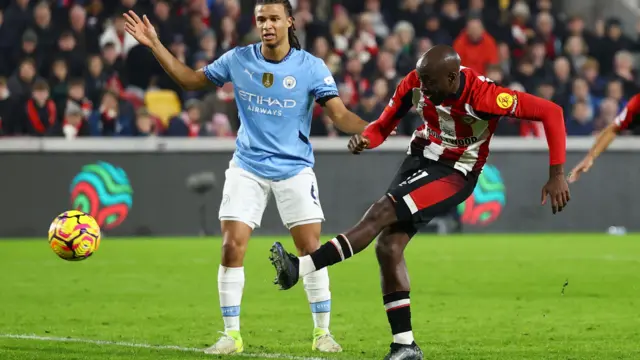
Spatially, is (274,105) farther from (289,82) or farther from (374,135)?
(374,135)

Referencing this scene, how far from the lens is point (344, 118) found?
7.60 metres

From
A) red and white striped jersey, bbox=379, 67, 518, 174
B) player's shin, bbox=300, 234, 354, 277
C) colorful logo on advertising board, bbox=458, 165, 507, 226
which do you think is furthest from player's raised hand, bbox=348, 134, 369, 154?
colorful logo on advertising board, bbox=458, 165, 507, 226

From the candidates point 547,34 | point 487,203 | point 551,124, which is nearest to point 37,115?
point 487,203

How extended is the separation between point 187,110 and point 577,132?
627cm

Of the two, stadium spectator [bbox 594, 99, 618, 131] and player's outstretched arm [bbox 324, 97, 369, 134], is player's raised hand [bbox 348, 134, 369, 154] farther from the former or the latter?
stadium spectator [bbox 594, 99, 618, 131]

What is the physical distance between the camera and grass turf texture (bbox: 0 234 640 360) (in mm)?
7741

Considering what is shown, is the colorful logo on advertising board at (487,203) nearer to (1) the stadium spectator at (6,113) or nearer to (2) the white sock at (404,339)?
(1) the stadium spectator at (6,113)

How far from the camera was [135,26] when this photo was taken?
779 centimetres

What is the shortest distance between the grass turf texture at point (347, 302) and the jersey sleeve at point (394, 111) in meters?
1.29

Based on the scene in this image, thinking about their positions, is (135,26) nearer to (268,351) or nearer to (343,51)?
(268,351)

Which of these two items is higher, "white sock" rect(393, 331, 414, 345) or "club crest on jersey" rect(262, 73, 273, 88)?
"club crest on jersey" rect(262, 73, 273, 88)

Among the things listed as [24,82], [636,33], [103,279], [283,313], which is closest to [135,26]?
[283,313]

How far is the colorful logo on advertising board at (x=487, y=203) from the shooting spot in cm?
1856

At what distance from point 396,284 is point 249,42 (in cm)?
1225
